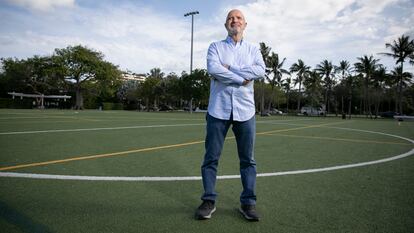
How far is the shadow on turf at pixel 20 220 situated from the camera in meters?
2.44

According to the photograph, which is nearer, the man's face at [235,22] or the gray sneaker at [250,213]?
the gray sneaker at [250,213]

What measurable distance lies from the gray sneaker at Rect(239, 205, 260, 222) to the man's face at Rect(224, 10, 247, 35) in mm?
1761

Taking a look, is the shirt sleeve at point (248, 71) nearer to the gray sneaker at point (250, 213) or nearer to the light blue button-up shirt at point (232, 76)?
the light blue button-up shirt at point (232, 76)

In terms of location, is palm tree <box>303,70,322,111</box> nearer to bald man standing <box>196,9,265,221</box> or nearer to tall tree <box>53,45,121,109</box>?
tall tree <box>53,45,121,109</box>

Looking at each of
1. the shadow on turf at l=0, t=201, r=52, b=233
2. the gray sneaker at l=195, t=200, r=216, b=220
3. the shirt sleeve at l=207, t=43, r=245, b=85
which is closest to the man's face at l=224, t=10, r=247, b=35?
the shirt sleeve at l=207, t=43, r=245, b=85

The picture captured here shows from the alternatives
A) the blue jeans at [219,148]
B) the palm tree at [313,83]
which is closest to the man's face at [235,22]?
the blue jeans at [219,148]

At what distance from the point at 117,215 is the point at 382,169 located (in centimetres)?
440

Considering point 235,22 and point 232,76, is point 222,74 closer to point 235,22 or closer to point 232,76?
point 232,76

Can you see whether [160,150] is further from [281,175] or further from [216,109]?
[216,109]

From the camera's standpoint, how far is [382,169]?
4984mm

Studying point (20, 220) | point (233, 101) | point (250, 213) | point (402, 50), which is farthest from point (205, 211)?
point (402, 50)

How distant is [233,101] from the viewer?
9.69 ft

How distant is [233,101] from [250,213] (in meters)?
1.08

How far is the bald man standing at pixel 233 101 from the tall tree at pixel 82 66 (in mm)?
57023
